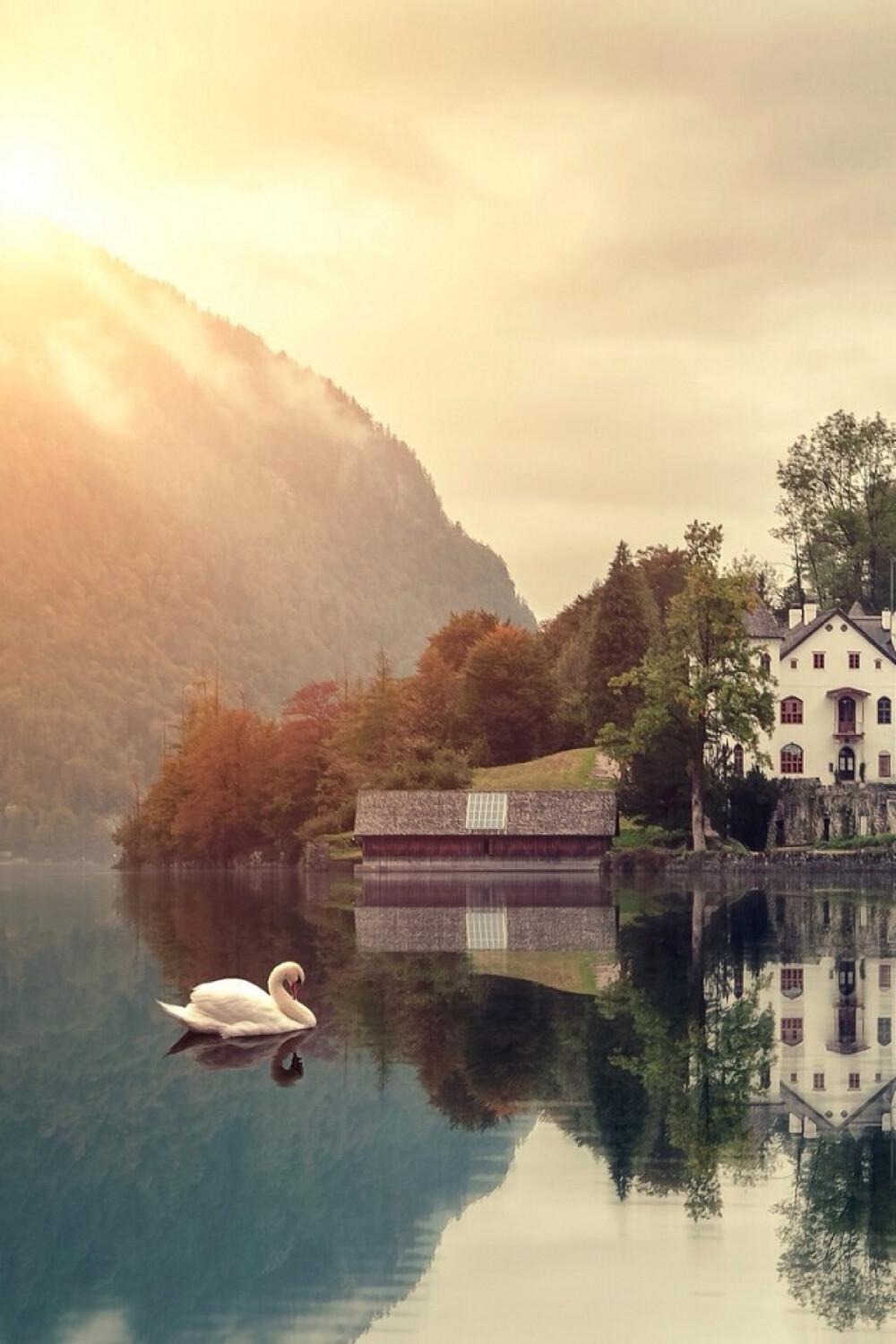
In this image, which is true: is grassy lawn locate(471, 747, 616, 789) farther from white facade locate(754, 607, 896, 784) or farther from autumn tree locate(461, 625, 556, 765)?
white facade locate(754, 607, 896, 784)

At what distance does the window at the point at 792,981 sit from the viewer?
33.5 metres

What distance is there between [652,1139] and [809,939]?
2730cm

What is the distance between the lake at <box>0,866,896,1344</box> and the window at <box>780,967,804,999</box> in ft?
0.52

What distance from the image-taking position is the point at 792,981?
3541 centimetres

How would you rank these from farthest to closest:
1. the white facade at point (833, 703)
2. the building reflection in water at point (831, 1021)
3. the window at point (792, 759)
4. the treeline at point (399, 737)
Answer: the treeline at point (399, 737) → the white facade at point (833, 703) → the window at point (792, 759) → the building reflection in water at point (831, 1021)

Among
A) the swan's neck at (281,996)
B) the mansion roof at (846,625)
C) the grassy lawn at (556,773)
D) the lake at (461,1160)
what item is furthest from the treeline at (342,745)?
the swan's neck at (281,996)

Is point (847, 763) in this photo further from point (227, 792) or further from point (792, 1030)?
point (792, 1030)

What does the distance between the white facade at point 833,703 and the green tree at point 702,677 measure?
11666mm

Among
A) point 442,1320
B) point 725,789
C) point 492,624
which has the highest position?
point 492,624

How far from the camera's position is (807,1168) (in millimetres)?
18453

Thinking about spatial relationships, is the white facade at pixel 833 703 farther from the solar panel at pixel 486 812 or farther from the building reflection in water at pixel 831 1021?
the building reflection in water at pixel 831 1021

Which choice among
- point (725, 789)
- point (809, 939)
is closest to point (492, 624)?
point (725, 789)

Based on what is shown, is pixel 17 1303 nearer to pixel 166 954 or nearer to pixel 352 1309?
pixel 352 1309

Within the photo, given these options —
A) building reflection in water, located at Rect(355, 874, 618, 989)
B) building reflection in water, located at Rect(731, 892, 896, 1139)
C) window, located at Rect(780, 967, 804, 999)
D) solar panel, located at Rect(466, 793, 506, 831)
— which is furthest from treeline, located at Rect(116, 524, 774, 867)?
window, located at Rect(780, 967, 804, 999)
